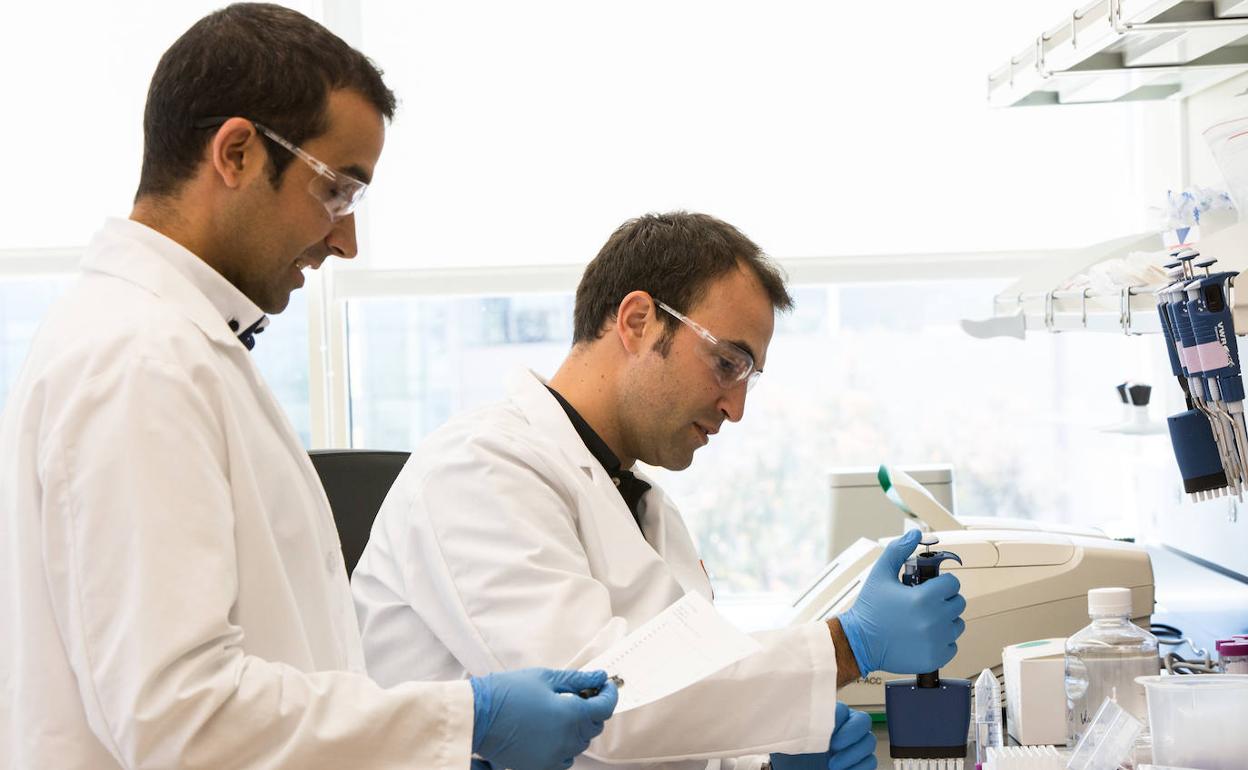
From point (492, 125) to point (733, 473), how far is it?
1101 millimetres

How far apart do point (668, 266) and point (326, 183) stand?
2.09 feet

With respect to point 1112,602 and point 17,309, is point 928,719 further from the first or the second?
point 17,309

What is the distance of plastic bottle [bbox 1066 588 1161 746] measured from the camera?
1591mm

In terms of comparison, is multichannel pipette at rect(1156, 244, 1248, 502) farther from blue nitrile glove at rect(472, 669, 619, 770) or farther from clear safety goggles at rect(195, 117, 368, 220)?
clear safety goggles at rect(195, 117, 368, 220)

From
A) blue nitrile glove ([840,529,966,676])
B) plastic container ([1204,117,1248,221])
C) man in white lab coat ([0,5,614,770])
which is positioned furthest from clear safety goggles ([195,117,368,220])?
plastic container ([1204,117,1248,221])

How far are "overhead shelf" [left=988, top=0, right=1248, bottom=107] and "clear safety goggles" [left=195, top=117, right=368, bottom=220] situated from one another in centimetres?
101

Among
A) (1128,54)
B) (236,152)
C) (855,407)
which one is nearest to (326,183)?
(236,152)

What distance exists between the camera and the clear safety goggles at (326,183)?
111 cm

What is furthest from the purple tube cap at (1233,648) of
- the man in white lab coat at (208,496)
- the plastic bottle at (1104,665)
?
the man in white lab coat at (208,496)

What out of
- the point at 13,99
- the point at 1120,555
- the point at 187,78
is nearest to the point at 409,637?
the point at 187,78

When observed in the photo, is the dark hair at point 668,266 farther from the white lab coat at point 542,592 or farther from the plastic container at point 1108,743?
the plastic container at point 1108,743

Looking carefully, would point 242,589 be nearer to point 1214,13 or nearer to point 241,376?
point 241,376

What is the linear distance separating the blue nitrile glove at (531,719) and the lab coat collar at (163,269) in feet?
1.31

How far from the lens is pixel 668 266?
66.6 inches
